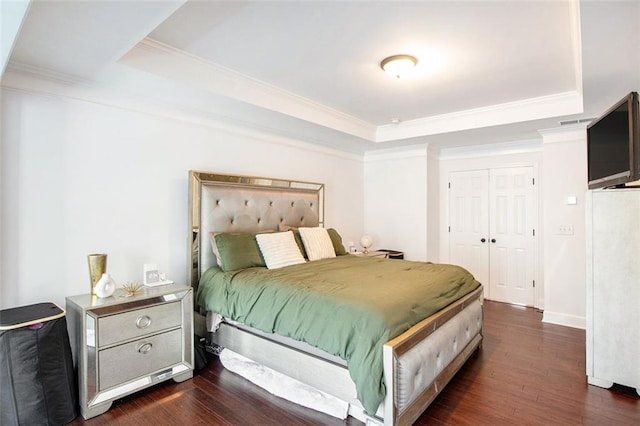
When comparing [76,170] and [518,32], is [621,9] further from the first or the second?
[76,170]

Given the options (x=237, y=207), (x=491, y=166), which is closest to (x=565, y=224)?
(x=491, y=166)

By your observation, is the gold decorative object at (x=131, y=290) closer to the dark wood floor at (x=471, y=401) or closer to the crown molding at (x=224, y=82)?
the dark wood floor at (x=471, y=401)

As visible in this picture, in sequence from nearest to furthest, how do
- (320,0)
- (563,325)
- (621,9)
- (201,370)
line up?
(621,9), (320,0), (201,370), (563,325)

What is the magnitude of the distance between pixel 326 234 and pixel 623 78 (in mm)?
3102

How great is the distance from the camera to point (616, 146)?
256cm

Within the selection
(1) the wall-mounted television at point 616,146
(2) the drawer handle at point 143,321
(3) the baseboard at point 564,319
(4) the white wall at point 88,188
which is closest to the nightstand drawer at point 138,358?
(2) the drawer handle at point 143,321

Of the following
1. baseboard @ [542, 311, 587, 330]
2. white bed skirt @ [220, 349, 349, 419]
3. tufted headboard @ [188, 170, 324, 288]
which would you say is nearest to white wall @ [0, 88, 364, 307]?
tufted headboard @ [188, 170, 324, 288]

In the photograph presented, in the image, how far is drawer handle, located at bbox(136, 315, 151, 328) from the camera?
96.3 inches

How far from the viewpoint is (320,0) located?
1.92m

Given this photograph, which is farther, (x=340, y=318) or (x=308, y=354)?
(x=308, y=354)

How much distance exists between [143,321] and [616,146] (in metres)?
3.84

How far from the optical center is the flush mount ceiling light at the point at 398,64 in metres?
2.59

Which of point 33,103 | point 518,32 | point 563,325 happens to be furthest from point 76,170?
point 563,325

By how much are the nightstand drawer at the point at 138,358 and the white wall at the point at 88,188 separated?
2.21 feet
